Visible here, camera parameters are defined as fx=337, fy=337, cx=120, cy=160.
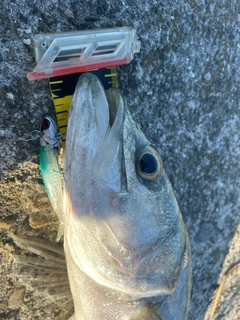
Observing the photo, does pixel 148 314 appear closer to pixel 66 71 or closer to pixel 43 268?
pixel 43 268

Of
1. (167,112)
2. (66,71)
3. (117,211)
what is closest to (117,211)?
(117,211)

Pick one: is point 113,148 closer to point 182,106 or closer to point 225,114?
point 182,106

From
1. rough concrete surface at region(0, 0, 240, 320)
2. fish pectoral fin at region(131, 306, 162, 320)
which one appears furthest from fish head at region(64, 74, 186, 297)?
rough concrete surface at region(0, 0, 240, 320)

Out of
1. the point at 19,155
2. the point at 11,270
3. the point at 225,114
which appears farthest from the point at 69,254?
the point at 225,114

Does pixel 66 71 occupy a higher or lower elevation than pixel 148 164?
higher

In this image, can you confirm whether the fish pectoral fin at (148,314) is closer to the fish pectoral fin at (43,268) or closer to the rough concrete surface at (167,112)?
the fish pectoral fin at (43,268)

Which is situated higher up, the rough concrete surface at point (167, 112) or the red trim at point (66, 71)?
the red trim at point (66, 71)

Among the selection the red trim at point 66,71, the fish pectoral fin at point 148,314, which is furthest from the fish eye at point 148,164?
the fish pectoral fin at point 148,314

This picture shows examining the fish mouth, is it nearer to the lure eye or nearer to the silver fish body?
the silver fish body
